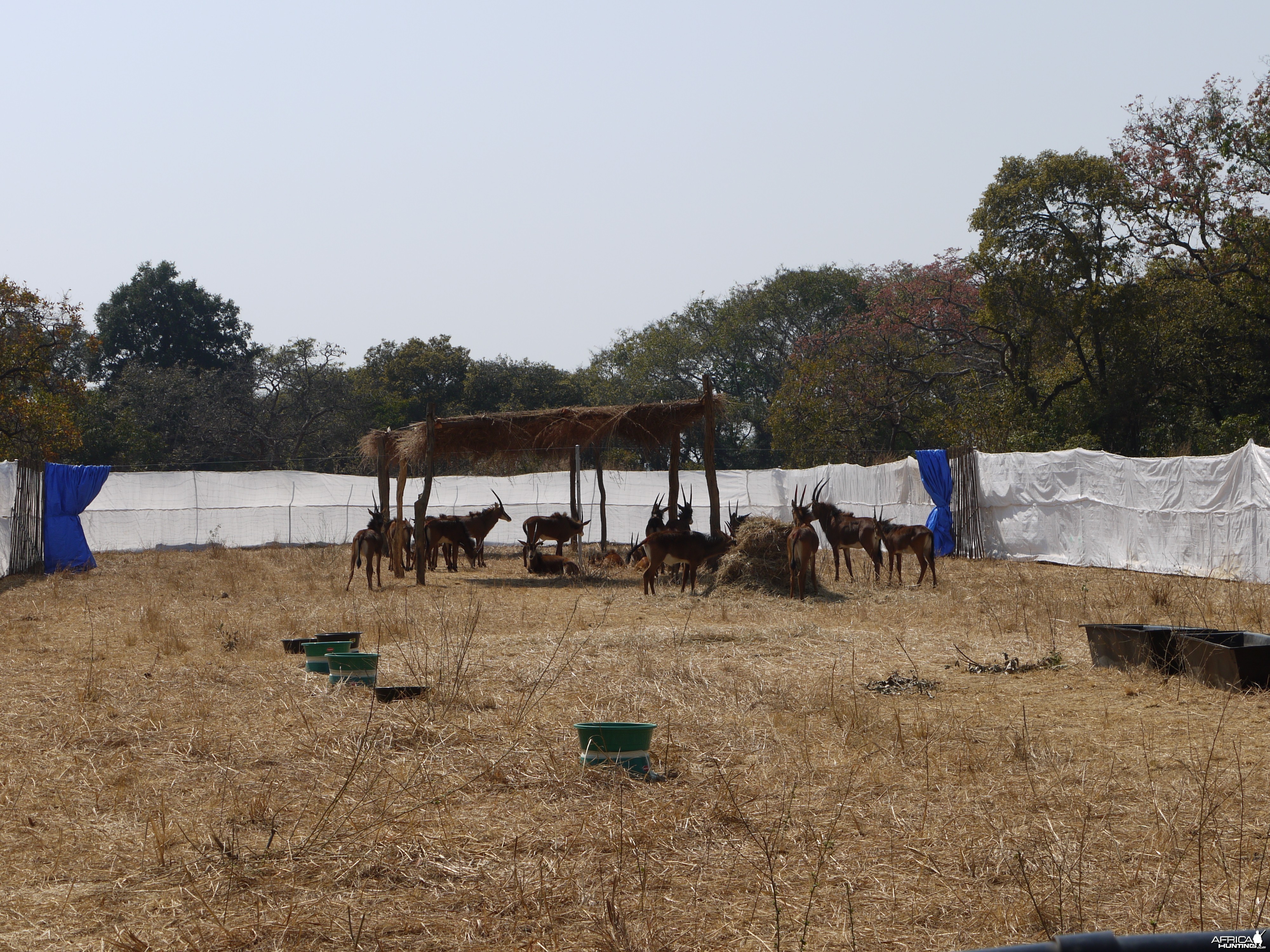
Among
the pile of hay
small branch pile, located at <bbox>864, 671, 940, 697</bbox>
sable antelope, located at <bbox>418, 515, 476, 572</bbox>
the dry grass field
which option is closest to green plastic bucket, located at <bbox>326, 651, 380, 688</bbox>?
the dry grass field

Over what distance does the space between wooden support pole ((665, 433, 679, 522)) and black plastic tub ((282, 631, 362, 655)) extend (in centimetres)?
974

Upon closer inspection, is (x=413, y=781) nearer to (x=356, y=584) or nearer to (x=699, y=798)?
(x=699, y=798)

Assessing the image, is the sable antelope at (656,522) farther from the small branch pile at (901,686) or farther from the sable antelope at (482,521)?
the small branch pile at (901,686)

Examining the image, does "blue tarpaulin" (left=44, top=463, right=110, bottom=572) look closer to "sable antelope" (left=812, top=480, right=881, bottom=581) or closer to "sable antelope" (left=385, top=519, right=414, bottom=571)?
"sable antelope" (left=385, top=519, right=414, bottom=571)

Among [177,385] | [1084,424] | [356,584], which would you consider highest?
[177,385]

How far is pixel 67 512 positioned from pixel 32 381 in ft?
19.1

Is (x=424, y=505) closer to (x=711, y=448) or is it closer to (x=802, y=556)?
(x=711, y=448)

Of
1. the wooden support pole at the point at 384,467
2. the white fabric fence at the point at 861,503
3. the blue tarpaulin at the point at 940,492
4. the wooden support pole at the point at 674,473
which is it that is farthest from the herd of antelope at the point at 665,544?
the white fabric fence at the point at 861,503

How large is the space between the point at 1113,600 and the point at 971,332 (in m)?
19.7

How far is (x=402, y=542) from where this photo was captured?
2102cm

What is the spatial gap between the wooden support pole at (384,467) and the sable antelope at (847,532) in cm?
793

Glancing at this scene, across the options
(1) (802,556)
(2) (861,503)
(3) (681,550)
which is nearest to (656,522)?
(3) (681,550)

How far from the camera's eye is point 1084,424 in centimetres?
2648

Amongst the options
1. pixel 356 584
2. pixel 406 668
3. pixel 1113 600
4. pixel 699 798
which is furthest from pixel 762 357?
pixel 699 798
